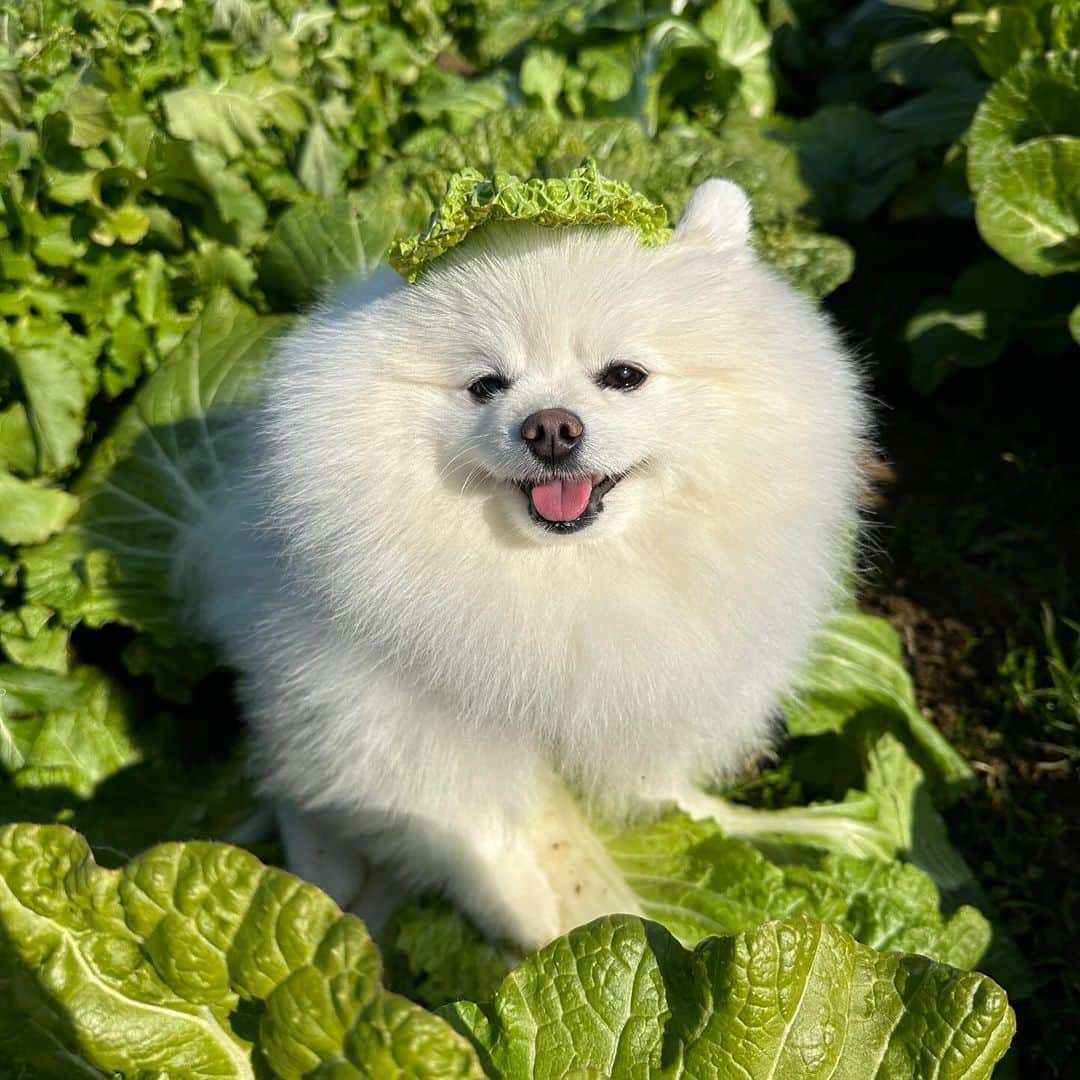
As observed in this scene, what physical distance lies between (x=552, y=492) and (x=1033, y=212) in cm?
221

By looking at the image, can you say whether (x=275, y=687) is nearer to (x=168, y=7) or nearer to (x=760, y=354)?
(x=760, y=354)

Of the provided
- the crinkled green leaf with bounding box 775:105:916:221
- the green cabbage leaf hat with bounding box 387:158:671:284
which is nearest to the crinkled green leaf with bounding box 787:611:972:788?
the green cabbage leaf hat with bounding box 387:158:671:284

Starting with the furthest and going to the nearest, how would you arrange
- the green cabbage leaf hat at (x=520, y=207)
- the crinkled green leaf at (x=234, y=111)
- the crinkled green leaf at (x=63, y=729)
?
the crinkled green leaf at (x=234, y=111), the crinkled green leaf at (x=63, y=729), the green cabbage leaf hat at (x=520, y=207)

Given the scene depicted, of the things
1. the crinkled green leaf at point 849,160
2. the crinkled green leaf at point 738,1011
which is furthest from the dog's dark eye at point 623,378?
the crinkled green leaf at point 849,160

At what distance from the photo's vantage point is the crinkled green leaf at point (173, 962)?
4.75 feet

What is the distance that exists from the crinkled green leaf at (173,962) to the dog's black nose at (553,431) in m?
0.74

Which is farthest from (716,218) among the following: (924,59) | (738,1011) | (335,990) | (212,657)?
(924,59)

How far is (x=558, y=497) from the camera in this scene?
73.8 inches

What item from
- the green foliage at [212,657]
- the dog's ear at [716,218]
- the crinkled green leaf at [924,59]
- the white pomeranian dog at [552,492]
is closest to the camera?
the green foliage at [212,657]

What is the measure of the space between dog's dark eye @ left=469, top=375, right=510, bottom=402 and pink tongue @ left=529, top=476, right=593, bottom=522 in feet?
0.57

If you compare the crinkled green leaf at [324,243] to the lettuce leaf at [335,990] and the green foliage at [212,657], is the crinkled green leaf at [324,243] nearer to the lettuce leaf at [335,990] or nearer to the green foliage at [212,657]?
the green foliage at [212,657]

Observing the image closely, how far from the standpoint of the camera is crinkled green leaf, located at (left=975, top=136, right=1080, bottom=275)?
327 cm

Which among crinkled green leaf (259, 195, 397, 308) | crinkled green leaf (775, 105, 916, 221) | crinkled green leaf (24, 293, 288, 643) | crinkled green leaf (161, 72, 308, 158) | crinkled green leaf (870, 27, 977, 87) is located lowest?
crinkled green leaf (775, 105, 916, 221)

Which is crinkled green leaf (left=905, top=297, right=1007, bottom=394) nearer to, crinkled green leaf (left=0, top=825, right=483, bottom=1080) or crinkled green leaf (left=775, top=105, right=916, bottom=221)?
crinkled green leaf (left=775, top=105, right=916, bottom=221)
